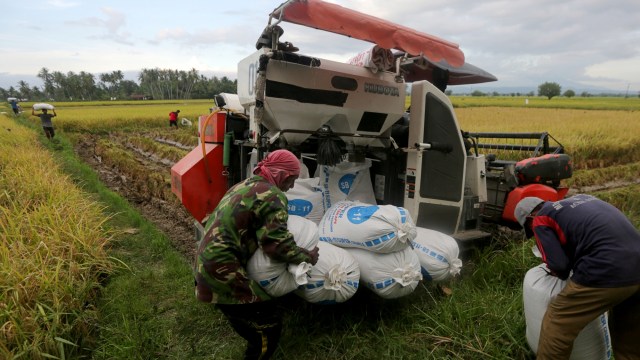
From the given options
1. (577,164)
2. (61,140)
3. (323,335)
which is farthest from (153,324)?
(61,140)

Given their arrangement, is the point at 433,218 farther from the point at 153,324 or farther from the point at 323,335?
the point at 153,324

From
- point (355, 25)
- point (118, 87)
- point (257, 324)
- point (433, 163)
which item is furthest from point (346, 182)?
point (118, 87)

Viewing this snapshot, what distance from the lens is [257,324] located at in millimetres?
2203

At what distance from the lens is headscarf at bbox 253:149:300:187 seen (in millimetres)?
2309

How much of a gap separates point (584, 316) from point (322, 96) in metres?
2.39

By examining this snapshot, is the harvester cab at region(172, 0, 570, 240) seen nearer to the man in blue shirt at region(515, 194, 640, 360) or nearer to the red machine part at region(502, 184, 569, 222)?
the red machine part at region(502, 184, 569, 222)

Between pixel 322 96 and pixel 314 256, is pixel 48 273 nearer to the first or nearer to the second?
pixel 314 256

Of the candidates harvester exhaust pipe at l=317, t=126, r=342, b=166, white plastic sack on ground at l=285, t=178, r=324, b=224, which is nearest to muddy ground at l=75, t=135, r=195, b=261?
white plastic sack on ground at l=285, t=178, r=324, b=224

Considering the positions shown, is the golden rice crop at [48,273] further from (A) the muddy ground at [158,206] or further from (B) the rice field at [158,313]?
(A) the muddy ground at [158,206]

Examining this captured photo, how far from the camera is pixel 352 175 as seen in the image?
3697 millimetres

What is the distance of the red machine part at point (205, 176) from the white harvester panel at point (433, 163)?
1.90 meters

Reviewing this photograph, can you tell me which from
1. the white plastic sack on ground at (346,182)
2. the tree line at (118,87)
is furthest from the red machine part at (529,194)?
the tree line at (118,87)

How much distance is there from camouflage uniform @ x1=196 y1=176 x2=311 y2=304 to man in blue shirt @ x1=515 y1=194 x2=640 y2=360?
4.88 feet

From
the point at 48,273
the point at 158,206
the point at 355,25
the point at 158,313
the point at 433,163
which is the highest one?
the point at 355,25
